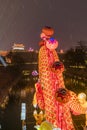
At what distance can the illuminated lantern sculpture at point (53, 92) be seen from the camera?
28.4 ft

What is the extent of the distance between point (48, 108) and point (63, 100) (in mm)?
496

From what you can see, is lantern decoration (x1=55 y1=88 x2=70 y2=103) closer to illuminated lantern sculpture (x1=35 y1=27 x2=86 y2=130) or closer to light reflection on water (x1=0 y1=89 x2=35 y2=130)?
illuminated lantern sculpture (x1=35 y1=27 x2=86 y2=130)

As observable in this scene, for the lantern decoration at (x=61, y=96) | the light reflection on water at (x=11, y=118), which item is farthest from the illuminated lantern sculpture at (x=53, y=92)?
the light reflection on water at (x=11, y=118)

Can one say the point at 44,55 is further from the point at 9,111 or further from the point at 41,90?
the point at 9,111

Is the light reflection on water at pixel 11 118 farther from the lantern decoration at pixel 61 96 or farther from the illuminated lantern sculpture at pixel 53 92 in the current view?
the lantern decoration at pixel 61 96

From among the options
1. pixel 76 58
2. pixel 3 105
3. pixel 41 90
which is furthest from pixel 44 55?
pixel 76 58

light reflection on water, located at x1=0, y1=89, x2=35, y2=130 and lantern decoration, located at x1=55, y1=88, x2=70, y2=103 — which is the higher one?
lantern decoration, located at x1=55, y1=88, x2=70, y2=103

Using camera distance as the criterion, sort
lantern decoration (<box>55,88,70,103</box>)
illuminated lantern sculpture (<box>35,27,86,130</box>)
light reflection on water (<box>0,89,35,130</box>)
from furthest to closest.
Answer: light reflection on water (<box>0,89,35,130</box>)
illuminated lantern sculpture (<box>35,27,86,130</box>)
lantern decoration (<box>55,88,70,103</box>)

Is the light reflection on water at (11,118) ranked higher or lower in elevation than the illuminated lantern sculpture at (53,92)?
lower

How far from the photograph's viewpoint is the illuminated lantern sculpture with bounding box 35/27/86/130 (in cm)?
866

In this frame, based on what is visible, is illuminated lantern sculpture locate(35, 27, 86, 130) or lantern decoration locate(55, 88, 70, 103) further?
illuminated lantern sculpture locate(35, 27, 86, 130)

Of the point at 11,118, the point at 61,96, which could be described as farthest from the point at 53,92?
the point at 11,118

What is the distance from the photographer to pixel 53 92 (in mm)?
8805

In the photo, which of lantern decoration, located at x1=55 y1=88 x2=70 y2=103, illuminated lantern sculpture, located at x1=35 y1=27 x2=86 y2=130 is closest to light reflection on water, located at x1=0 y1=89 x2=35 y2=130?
illuminated lantern sculpture, located at x1=35 y1=27 x2=86 y2=130
